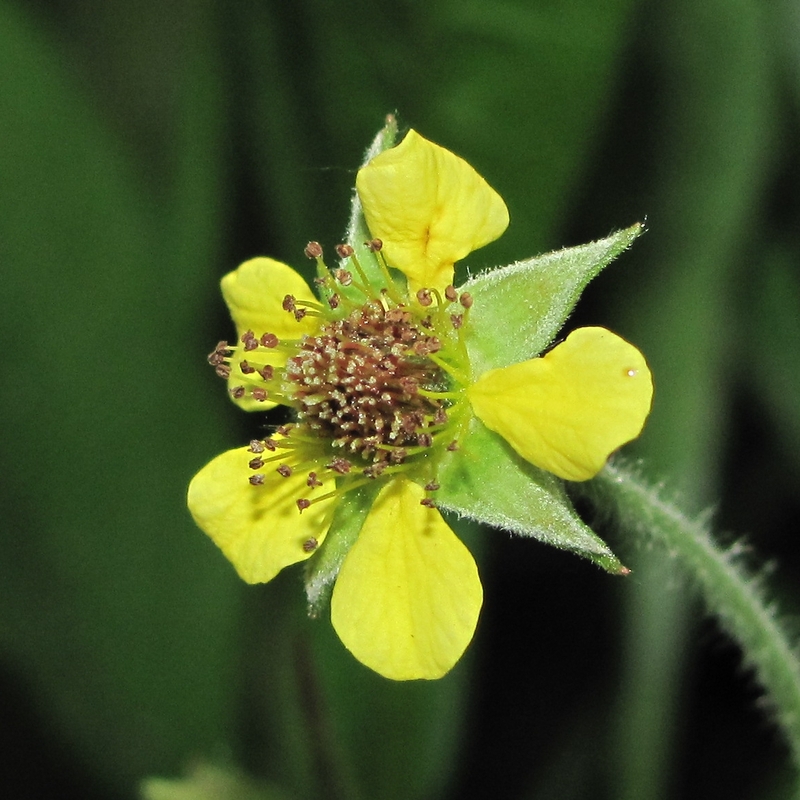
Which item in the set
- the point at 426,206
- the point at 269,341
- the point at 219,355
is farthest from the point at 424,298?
the point at 219,355

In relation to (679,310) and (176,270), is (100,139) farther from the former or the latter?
(679,310)

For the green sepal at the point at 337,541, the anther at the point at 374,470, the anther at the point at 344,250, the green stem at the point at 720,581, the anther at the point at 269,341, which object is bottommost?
the green stem at the point at 720,581

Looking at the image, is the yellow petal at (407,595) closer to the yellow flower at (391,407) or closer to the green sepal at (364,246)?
the yellow flower at (391,407)

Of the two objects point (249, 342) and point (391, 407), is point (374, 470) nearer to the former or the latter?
point (391, 407)

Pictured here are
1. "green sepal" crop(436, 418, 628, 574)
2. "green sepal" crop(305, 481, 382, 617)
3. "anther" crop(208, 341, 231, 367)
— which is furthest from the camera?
"anther" crop(208, 341, 231, 367)

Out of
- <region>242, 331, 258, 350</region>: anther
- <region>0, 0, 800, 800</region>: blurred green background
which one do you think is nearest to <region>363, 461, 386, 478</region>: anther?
<region>242, 331, 258, 350</region>: anther

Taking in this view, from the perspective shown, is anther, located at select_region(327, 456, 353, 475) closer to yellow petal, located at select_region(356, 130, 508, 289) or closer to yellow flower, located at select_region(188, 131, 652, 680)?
yellow flower, located at select_region(188, 131, 652, 680)

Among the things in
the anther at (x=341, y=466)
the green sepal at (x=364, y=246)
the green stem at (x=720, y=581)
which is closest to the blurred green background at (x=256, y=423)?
the green stem at (x=720, y=581)
